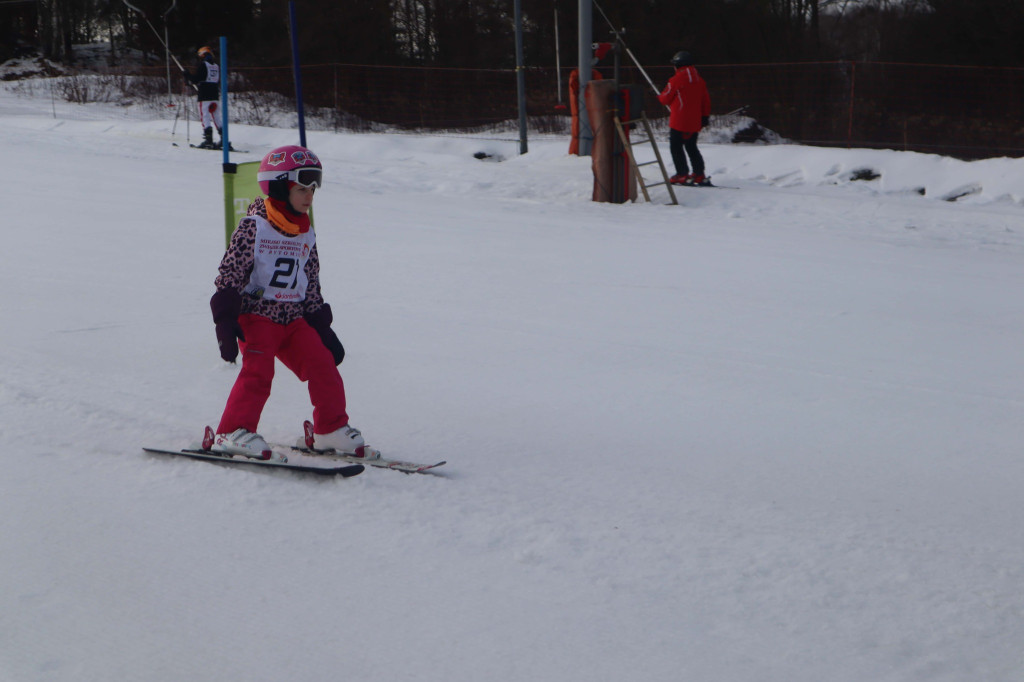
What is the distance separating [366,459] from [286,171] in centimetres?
121

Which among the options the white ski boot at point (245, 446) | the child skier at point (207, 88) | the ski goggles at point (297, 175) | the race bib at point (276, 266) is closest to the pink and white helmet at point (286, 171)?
the ski goggles at point (297, 175)

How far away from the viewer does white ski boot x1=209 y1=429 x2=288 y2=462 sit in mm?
4062

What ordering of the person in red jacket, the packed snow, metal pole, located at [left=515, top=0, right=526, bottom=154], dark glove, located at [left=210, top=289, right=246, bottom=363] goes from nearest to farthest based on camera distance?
the packed snow
dark glove, located at [left=210, top=289, right=246, bottom=363]
the person in red jacket
metal pole, located at [left=515, top=0, right=526, bottom=154]

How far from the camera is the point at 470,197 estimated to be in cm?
1205

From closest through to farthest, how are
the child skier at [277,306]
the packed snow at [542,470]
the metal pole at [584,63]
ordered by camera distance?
the packed snow at [542,470], the child skier at [277,306], the metal pole at [584,63]

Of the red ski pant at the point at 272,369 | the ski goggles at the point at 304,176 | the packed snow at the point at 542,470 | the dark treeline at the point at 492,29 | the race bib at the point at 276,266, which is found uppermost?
the dark treeline at the point at 492,29

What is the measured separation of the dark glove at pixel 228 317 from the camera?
3.88m

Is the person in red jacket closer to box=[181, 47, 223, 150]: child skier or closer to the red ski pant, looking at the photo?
box=[181, 47, 223, 150]: child skier

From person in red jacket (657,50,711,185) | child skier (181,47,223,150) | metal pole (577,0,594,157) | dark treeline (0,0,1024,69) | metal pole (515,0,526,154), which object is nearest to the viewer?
person in red jacket (657,50,711,185)

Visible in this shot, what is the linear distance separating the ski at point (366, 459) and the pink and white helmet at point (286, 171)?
3.29 feet

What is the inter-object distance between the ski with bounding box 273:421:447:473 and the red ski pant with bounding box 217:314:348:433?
12 centimetres

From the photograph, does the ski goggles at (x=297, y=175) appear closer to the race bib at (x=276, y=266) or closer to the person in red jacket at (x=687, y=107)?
the race bib at (x=276, y=266)

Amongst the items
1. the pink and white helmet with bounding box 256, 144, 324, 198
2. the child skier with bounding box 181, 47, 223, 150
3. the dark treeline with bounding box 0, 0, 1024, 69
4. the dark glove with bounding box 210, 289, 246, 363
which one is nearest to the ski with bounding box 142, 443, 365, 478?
the dark glove with bounding box 210, 289, 246, 363

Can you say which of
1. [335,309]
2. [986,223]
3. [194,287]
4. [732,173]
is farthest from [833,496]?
[732,173]
